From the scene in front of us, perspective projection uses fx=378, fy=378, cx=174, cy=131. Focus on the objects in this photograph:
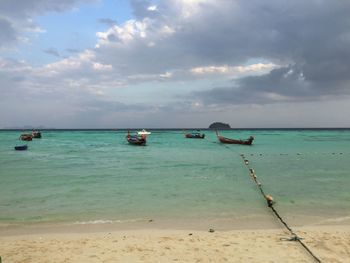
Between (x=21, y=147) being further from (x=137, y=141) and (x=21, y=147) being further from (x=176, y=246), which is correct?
(x=176, y=246)

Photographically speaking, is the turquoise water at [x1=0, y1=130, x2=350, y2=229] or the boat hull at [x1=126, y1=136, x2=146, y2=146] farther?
the boat hull at [x1=126, y1=136, x2=146, y2=146]

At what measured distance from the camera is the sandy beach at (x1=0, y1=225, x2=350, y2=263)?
7.89 metres

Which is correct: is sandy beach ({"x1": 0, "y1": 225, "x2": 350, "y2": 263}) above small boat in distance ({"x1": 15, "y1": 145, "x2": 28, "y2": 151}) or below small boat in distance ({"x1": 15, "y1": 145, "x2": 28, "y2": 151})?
above

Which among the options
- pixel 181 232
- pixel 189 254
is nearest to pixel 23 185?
pixel 181 232

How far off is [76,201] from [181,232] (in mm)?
6092

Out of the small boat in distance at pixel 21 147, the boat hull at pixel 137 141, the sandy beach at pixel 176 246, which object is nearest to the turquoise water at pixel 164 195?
the sandy beach at pixel 176 246

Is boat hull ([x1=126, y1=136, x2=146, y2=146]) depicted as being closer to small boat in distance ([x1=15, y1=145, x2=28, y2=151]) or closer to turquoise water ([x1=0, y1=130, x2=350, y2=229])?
small boat in distance ([x1=15, y1=145, x2=28, y2=151])

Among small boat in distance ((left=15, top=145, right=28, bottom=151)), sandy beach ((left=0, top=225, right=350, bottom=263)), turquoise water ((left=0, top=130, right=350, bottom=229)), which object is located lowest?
small boat in distance ((left=15, top=145, right=28, bottom=151))

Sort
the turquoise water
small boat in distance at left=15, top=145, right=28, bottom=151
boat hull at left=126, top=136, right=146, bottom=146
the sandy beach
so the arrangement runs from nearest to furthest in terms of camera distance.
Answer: the sandy beach
the turquoise water
small boat in distance at left=15, top=145, right=28, bottom=151
boat hull at left=126, top=136, right=146, bottom=146

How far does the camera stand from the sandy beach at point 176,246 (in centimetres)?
789

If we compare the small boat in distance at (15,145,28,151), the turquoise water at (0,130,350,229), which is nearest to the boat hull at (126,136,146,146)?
the small boat in distance at (15,145,28,151)

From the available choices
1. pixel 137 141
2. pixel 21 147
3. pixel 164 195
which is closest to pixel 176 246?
pixel 164 195

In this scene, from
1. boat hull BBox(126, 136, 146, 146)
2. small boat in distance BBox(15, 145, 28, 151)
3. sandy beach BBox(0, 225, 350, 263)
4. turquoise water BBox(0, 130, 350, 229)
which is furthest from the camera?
boat hull BBox(126, 136, 146, 146)

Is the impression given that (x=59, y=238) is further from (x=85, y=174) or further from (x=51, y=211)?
(x=85, y=174)
